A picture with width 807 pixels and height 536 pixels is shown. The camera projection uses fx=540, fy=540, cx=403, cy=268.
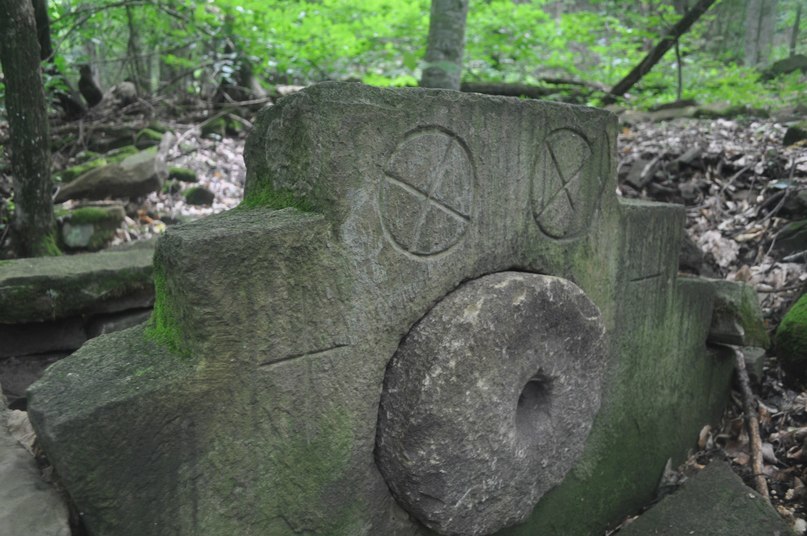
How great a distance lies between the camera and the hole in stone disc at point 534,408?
4.97 ft

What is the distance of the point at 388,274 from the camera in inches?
50.7

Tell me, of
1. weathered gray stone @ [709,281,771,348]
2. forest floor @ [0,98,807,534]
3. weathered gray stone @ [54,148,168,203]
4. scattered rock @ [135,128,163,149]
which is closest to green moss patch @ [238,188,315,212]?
weathered gray stone @ [709,281,771,348]

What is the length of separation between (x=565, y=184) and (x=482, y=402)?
0.72 meters

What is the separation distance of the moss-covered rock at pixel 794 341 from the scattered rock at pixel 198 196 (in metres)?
3.97

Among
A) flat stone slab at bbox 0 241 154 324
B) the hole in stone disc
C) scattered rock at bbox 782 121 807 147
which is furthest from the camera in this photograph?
scattered rock at bbox 782 121 807 147

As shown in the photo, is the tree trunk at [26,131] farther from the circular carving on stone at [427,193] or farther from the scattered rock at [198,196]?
the circular carving on stone at [427,193]

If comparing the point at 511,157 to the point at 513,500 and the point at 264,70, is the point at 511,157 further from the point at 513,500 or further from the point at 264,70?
the point at 264,70

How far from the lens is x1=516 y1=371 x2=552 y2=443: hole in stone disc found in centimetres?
152

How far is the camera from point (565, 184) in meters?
1.64

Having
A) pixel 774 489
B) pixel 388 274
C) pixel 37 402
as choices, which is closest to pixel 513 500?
pixel 388 274

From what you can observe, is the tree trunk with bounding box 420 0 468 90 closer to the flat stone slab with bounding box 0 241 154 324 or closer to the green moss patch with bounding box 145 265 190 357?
the flat stone slab with bounding box 0 241 154 324

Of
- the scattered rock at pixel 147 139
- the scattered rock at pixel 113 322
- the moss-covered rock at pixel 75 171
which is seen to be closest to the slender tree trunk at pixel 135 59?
the scattered rock at pixel 147 139

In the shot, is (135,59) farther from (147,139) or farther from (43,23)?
(43,23)

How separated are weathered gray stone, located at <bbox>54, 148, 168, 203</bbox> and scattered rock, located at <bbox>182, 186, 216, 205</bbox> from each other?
0.26 metres
